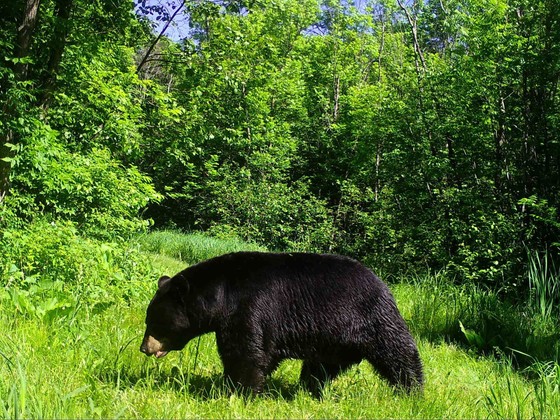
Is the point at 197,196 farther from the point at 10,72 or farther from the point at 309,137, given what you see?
the point at 10,72

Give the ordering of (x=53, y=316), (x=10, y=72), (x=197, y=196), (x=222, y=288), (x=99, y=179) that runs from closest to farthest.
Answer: (x=222, y=288)
(x=53, y=316)
(x=10, y=72)
(x=99, y=179)
(x=197, y=196)

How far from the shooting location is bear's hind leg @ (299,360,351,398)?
3.47 meters

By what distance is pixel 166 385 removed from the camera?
321 centimetres

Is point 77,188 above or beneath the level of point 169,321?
above

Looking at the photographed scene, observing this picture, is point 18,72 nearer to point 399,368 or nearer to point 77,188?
point 77,188

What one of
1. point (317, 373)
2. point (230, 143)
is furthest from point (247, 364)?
point (230, 143)

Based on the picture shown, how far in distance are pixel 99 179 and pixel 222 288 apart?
505cm

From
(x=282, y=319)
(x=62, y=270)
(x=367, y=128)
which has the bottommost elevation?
(x=62, y=270)

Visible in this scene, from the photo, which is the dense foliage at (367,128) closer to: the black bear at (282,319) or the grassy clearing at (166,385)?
the grassy clearing at (166,385)

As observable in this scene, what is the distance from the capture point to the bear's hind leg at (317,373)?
347 cm

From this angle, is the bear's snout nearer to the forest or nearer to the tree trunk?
the forest

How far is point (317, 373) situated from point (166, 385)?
1.01m

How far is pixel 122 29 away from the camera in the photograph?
8.15m

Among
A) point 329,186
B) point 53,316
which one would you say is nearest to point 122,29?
point 53,316
